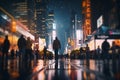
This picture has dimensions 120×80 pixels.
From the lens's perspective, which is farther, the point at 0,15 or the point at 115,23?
the point at 0,15

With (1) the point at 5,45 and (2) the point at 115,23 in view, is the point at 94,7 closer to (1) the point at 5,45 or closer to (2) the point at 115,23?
(2) the point at 115,23

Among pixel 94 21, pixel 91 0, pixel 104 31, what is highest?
pixel 91 0

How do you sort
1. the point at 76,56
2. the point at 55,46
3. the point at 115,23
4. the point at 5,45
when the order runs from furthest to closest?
the point at 115,23 → the point at 76,56 → the point at 55,46 → the point at 5,45

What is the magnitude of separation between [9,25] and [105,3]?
3790 centimetres

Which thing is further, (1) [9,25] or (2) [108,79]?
(1) [9,25]

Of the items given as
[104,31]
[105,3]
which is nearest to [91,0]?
[105,3]

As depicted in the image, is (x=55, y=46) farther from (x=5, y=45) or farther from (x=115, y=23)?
(x=115, y=23)

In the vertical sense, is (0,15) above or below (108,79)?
above

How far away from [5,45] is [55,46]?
7702mm

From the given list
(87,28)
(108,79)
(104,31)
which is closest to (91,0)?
(87,28)

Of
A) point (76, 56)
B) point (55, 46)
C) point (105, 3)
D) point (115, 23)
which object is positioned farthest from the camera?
point (105, 3)

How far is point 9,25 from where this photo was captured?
129250 millimetres

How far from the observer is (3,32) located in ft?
375

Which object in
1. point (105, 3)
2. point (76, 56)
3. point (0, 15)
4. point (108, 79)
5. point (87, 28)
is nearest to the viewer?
point (108, 79)
